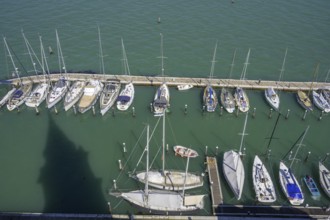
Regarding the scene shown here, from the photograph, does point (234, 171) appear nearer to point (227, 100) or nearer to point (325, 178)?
point (325, 178)

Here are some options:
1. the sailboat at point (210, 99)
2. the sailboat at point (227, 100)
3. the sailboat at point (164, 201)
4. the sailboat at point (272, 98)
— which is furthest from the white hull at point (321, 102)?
the sailboat at point (164, 201)

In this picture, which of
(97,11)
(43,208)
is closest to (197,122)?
(43,208)

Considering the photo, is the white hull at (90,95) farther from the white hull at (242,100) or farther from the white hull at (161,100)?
the white hull at (242,100)

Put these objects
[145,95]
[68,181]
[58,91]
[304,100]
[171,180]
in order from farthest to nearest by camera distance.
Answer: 1. [145,95]
2. [58,91]
3. [304,100]
4. [68,181]
5. [171,180]

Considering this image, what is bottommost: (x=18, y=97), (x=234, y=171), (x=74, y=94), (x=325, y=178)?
(x=325, y=178)

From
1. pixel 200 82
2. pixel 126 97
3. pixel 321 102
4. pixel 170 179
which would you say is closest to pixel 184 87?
pixel 200 82

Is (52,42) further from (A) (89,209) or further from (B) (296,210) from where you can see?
(B) (296,210)
